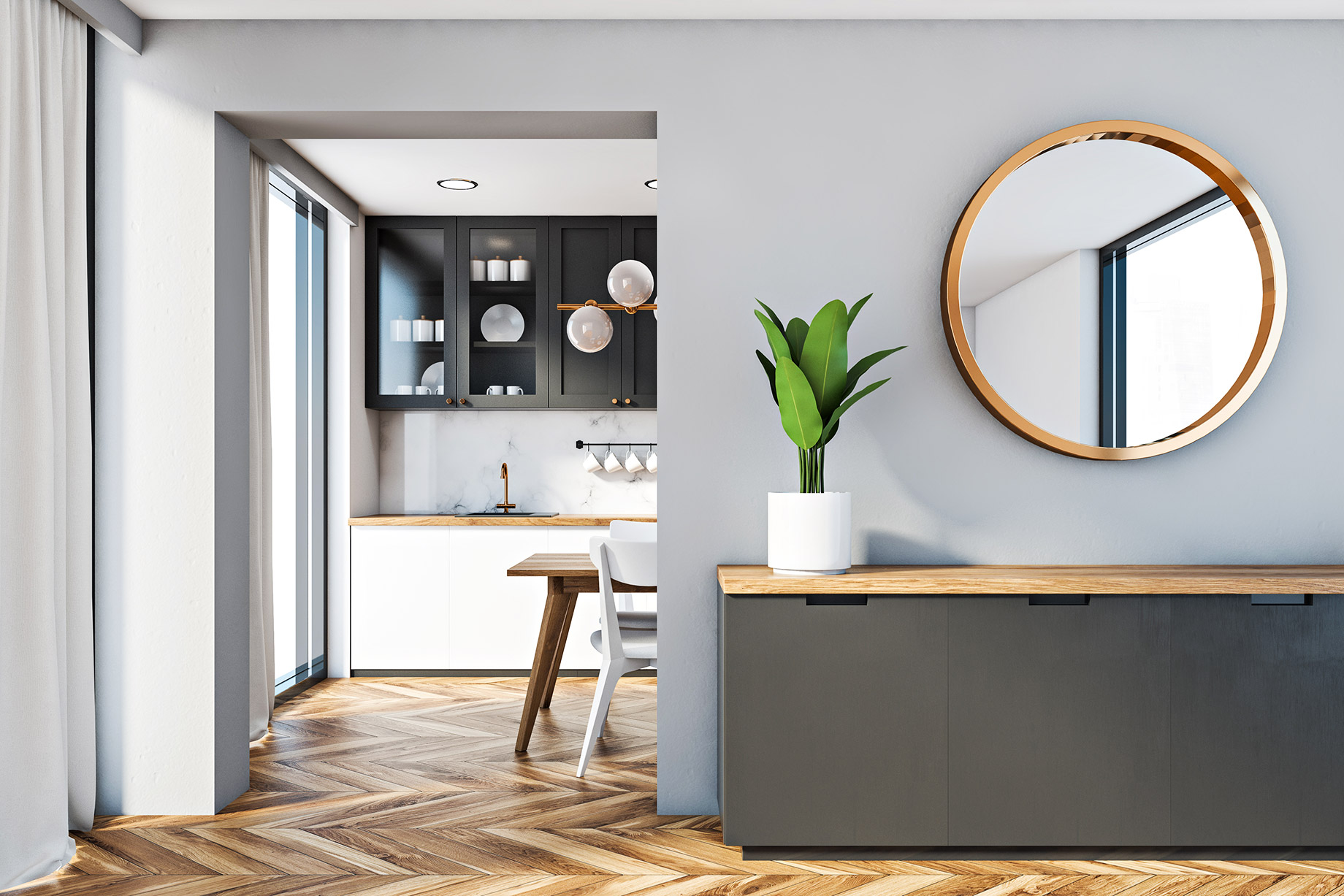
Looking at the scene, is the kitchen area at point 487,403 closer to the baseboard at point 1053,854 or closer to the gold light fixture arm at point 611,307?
the gold light fixture arm at point 611,307

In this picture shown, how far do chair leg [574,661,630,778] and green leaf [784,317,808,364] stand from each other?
1.29 m

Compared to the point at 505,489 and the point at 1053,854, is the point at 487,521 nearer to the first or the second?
the point at 505,489

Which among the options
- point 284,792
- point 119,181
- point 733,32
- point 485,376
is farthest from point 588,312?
point 284,792

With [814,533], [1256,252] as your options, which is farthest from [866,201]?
[1256,252]

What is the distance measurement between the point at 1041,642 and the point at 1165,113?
1511 millimetres

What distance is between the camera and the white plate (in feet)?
15.4

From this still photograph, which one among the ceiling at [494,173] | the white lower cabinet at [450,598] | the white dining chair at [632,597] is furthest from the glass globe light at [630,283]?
the white lower cabinet at [450,598]

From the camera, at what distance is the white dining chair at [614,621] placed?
293 centimetres

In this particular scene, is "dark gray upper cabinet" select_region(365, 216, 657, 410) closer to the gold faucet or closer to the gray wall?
the gold faucet

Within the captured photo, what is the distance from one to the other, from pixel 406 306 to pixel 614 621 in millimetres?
2404

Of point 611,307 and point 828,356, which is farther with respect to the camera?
point 611,307

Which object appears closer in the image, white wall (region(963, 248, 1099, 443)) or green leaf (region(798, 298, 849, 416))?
green leaf (region(798, 298, 849, 416))

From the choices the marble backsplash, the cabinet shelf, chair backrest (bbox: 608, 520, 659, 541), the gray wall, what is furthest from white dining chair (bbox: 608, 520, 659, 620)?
the cabinet shelf

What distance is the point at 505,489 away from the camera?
4.77m
